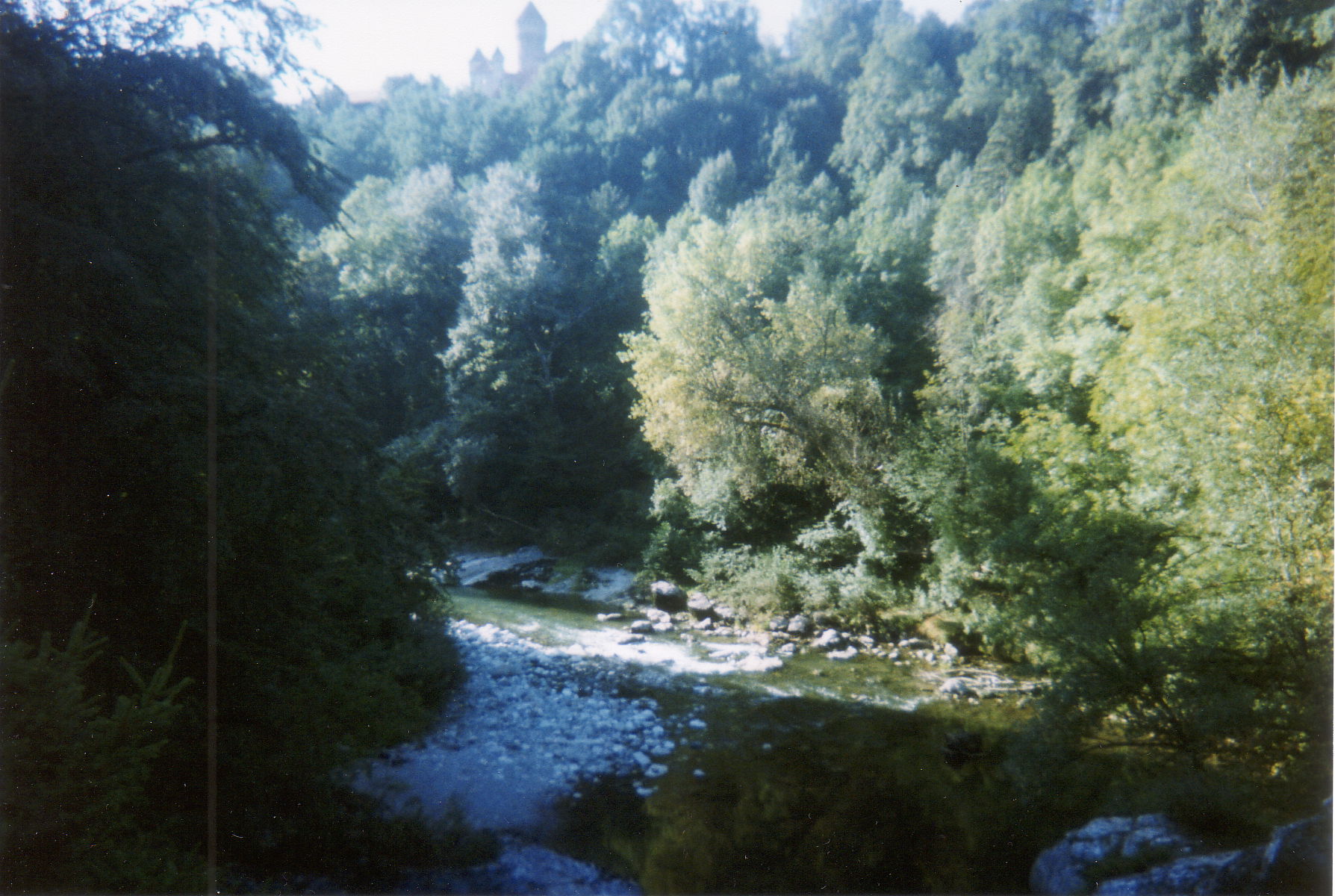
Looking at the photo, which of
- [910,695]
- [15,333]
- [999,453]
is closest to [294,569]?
[15,333]

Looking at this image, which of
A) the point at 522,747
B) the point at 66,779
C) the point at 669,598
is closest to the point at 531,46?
the point at 669,598

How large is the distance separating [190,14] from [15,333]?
159 inches

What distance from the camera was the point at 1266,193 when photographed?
11477mm

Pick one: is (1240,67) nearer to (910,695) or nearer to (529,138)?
(910,695)

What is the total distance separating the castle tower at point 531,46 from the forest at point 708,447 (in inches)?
1451

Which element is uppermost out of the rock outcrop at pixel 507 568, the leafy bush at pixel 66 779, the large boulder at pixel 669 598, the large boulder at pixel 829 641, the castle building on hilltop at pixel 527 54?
the castle building on hilltop at pixel 527 54

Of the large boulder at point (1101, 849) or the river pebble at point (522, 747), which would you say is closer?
the large boulder at point (1101, 849)

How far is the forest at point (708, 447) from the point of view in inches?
185

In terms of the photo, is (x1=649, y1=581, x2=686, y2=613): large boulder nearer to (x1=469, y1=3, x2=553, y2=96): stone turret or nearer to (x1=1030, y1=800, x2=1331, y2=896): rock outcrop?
(x1=1030, y1=800, x2=1331, y2=896): rock outcrop

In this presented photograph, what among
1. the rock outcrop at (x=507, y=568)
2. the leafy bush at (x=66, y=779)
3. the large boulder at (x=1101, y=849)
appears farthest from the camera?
the rock outcrop at (x=507, y=568)

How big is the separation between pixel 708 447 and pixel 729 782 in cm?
1119

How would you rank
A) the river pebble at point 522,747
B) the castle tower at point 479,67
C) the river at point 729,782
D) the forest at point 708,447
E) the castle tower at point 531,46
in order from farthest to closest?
the castle tower at point 479,67 → the castle tower at point 531,46 → the river pebble at point 522,747 → the river at point 729,782 → the forest at point 708,447

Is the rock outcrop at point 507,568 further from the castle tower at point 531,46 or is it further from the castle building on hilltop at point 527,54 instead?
the castle tower at point 531,46

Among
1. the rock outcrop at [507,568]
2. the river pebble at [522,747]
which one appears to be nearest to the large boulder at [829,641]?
the river pebble at [522,747]
